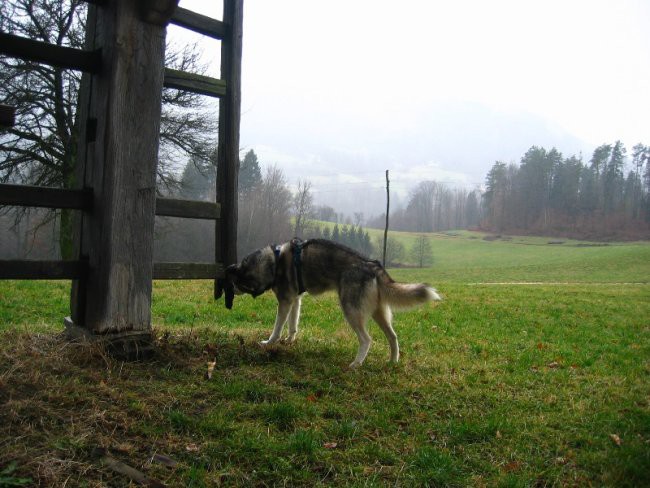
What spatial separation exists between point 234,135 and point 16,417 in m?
3.52

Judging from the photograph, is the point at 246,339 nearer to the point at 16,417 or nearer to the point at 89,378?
the point at 89,378

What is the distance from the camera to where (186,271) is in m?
5.12

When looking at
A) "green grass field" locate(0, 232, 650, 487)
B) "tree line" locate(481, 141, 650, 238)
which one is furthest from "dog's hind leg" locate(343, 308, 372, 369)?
"tree line" locate(481, 141, 650, 238)

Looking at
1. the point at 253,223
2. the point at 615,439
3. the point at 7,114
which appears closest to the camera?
the point at 7,114

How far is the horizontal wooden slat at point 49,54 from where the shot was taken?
3725mm

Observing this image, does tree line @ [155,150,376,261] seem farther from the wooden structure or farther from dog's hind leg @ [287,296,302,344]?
the wooden structure

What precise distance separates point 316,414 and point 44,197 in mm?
2902

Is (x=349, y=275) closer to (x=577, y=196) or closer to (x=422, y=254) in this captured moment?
(x=422, y=254)

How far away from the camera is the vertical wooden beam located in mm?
5352

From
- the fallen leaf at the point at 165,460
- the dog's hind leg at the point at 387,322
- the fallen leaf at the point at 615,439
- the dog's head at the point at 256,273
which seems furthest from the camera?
the dog's head at the point at 256,273

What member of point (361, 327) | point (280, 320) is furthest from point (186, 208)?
point (361, 327)

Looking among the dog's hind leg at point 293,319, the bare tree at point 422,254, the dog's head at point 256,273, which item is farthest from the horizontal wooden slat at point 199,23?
the bare tree at point 422,254

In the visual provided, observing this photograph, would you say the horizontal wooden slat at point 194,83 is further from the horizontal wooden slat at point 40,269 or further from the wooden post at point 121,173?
the horizontal wooden slat at point 40,269

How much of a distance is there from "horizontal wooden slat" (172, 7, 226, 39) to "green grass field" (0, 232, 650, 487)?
3.35 meters
